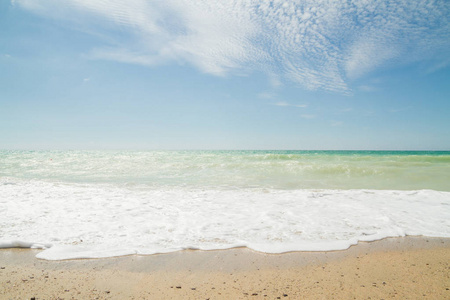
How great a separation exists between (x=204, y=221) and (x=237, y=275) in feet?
5.86

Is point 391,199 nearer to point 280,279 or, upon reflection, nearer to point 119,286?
point 280,279

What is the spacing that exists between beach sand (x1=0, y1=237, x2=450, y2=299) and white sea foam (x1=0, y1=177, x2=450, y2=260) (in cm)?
20

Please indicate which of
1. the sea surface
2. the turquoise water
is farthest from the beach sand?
the turquoise water

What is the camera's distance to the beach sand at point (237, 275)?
202 cm

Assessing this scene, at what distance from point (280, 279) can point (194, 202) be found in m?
3.49

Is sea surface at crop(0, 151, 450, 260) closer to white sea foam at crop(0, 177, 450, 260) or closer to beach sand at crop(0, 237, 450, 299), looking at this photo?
white sea foam at crop(0, 177, 450, 260)

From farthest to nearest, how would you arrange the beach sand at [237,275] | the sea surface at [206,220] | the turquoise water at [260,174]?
1. the turquoise water at [260,174]
2. the sea surface at [206,220]
3. the beach sand at [237,275]

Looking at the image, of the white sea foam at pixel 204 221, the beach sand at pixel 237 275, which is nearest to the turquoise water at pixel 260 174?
the white sea foam at pixel 204 221

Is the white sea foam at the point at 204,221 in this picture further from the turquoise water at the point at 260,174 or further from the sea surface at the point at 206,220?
the turquoise water at the point at 260,174

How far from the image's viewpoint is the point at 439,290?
2.04m

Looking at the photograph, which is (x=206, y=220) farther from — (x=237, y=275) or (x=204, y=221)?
(x=237, y=275)

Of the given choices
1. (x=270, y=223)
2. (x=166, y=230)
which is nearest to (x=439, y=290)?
(x=270, y=223)

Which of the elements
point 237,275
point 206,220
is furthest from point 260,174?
point 237,275

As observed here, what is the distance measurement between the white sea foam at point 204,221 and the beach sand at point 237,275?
0.20m
